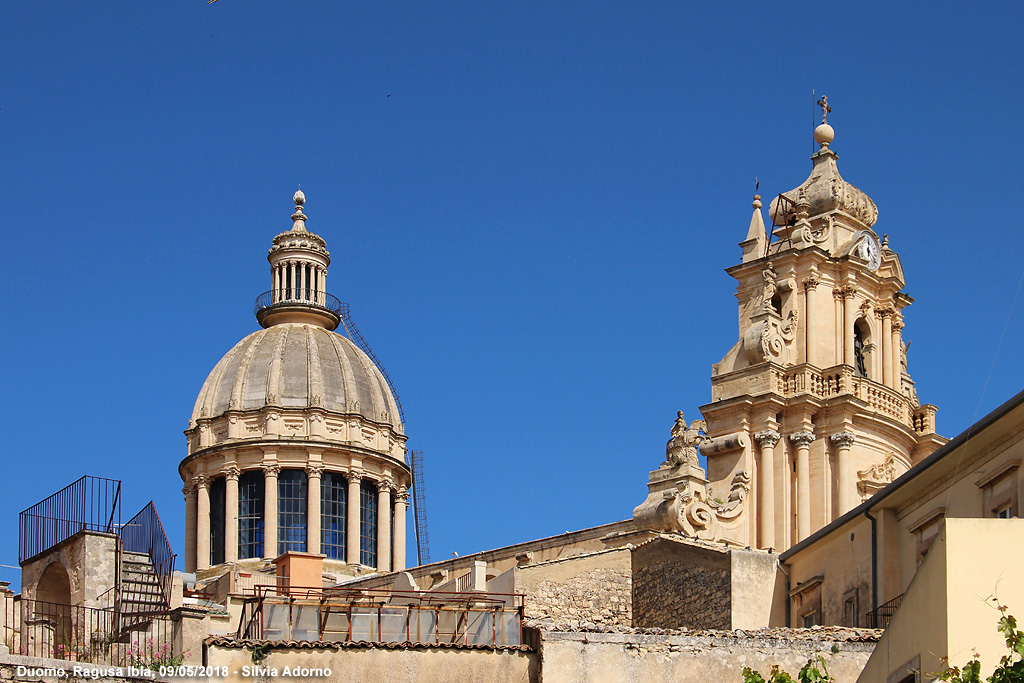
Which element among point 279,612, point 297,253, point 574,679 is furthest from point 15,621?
point 297,253

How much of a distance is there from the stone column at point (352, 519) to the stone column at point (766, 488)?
22945mm

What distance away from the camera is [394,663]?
97.5 feet

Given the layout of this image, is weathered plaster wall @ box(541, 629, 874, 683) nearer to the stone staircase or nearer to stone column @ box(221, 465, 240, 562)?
the stone staircase

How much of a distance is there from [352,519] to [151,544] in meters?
34.9

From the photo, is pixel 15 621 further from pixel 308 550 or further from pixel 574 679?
pixel 308 550

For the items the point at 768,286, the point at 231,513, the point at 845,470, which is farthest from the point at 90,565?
the point at 231,513

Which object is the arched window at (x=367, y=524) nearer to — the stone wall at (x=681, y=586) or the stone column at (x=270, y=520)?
the stone column at (x=270, y=520)

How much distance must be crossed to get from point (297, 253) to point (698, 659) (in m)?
47.5

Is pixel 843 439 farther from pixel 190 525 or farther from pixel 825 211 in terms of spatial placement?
pixel 190 525

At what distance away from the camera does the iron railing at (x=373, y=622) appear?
30.3 m

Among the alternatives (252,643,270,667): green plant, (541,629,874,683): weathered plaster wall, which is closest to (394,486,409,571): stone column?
(252,643,270,667): green plant

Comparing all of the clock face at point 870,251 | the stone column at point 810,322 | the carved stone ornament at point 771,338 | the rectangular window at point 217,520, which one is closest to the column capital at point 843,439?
the stone column at point 810,322

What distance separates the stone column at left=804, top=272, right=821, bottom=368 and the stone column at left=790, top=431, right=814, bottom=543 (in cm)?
219

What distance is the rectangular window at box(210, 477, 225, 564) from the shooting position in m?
71.0
